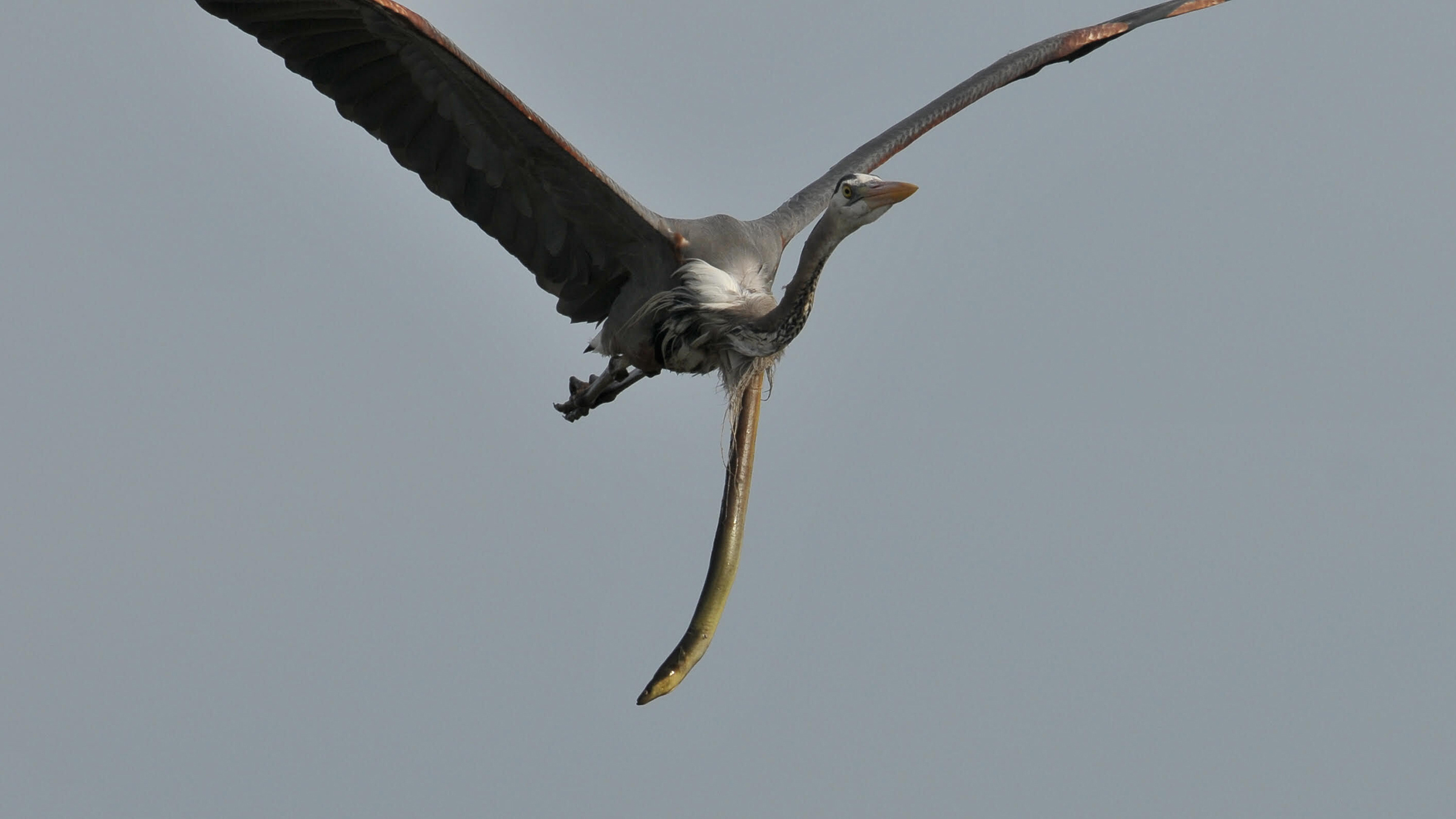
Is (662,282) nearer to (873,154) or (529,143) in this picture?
(529,143)

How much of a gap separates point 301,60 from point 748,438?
11.8 feet

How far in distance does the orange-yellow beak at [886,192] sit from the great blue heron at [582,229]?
328 millimetres

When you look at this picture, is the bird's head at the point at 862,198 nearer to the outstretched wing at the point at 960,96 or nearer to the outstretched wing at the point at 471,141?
the outstretched wing at the point at 471,141

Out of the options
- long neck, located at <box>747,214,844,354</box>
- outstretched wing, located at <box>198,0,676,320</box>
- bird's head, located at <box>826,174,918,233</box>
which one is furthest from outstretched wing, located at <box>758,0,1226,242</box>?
bird's head, located at <box>826,174,918,233</box>

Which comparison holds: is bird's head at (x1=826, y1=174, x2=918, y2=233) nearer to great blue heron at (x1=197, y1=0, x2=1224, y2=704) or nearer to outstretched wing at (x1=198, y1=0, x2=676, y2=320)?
great blue heron at (x1=197, y1=0, x2=1224, y2=704)

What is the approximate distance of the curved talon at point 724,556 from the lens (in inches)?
462

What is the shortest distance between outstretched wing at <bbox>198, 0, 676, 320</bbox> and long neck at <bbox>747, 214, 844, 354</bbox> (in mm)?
1224

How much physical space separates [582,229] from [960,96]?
11.4 ft

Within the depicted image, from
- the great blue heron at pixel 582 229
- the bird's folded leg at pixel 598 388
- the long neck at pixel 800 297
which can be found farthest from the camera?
the bird's folded leg at pixel 598 388

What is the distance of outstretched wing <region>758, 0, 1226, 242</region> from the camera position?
1407 centimetres

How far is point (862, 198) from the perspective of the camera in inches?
423

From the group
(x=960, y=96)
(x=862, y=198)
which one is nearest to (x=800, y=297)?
(x=862, y=198)

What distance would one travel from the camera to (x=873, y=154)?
47.3 feet

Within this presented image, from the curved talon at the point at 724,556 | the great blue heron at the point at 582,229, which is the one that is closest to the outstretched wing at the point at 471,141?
the great blue heron at the point at 582,229
